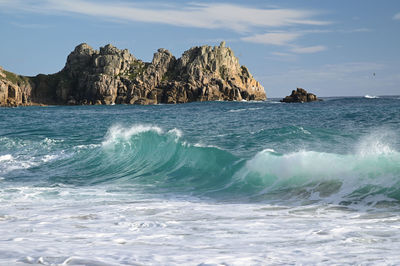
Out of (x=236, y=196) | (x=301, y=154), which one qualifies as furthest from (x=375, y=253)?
(x=301, y=154)

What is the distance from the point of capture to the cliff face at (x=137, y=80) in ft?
443

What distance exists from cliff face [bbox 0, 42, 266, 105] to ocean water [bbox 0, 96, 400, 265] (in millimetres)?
115599

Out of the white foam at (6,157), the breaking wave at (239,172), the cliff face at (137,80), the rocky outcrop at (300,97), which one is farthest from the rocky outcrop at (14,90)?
the breaking wave at (239,172)

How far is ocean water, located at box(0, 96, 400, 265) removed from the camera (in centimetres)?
535

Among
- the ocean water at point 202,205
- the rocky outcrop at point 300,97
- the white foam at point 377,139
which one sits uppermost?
the rocky outcrop at point 300,97

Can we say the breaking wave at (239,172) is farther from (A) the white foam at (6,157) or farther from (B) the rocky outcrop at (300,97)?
(B) the rocky outcrop at (300,97)

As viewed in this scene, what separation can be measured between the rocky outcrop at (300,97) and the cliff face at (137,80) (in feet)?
103

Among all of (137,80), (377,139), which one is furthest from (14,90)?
(377,139)

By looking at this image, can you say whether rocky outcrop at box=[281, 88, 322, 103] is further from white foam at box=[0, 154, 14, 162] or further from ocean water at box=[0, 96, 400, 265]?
white foam at box=[0, 154, 14, 162]

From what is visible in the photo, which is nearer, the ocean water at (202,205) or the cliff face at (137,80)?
the ocean water at (202,205)

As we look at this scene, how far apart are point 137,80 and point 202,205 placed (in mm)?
133339

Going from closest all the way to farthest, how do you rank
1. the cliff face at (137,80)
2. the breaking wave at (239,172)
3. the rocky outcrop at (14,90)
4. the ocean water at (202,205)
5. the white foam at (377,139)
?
the ocean water at (202,205)
the breaking wave at (239,172)
the white foam at (377,139)
the rocky outcrop at (14,90)
the cliff face at (137,80)

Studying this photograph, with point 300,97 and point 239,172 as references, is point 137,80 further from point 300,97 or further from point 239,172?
point 239,172

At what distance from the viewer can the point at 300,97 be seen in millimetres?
109562
